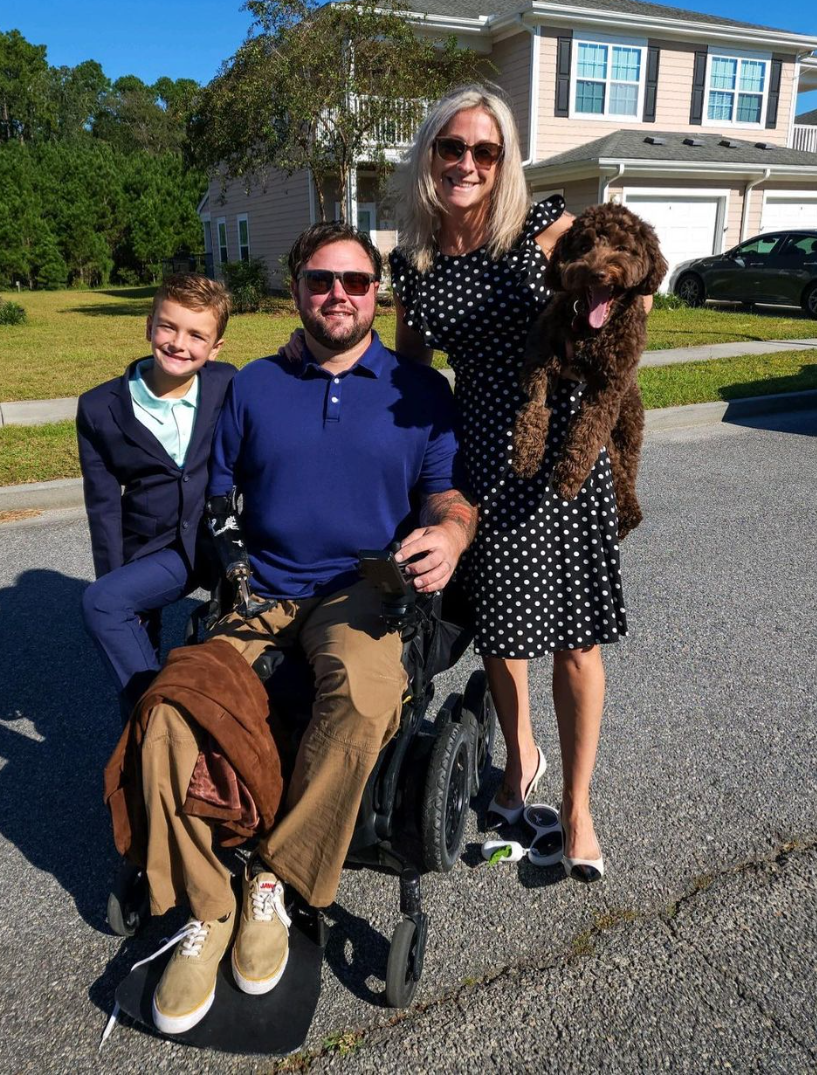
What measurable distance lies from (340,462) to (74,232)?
109 ft

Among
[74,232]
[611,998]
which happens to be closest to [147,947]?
[611,998]

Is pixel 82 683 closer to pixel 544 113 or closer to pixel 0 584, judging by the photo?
pixel 0 584

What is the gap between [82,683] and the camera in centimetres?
369

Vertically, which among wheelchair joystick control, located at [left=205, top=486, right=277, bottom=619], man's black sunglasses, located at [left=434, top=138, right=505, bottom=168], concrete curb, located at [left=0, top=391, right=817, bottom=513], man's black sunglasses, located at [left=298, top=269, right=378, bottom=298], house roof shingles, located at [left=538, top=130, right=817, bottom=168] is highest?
house roof shingles, located at [left=538, top=130, right=817, bottom=168]

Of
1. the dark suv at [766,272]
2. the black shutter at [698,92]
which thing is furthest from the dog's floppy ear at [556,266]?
the black shutter at [698,92]

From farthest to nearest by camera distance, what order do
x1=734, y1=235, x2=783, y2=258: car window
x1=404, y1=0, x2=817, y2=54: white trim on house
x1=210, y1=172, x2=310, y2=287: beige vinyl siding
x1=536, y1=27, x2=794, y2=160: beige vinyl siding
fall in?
x1=210, y1=172, x2=310, y2=287: beige vinyl siding, x1=536, y1=27, x2=794, y2=160: beige vinyl siding, x1=404, y1=0, x2=817, y2=54: white trim on house, x1=734, y1=235, x2=783, y2=258: car window

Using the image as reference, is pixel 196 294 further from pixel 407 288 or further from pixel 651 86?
pixel 651 86

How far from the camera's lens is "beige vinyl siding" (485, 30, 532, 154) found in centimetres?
1958

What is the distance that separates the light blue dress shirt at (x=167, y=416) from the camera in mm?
2754

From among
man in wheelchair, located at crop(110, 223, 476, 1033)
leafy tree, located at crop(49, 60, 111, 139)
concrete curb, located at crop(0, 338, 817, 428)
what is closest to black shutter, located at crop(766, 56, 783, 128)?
concrete curb, located at crop(0, 338, 817, 428)

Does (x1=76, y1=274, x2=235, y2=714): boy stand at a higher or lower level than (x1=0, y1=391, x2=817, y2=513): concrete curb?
higher

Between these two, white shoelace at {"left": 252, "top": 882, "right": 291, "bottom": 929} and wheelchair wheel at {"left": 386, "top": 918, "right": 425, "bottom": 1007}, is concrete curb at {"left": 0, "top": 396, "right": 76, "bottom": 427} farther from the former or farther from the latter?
wheelchair wheel at {"left": 386, "top": 918, "right": 425, "bottom": 1007}

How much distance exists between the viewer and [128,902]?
89.4 inches

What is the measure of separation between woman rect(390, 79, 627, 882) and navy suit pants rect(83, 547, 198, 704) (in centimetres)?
95
